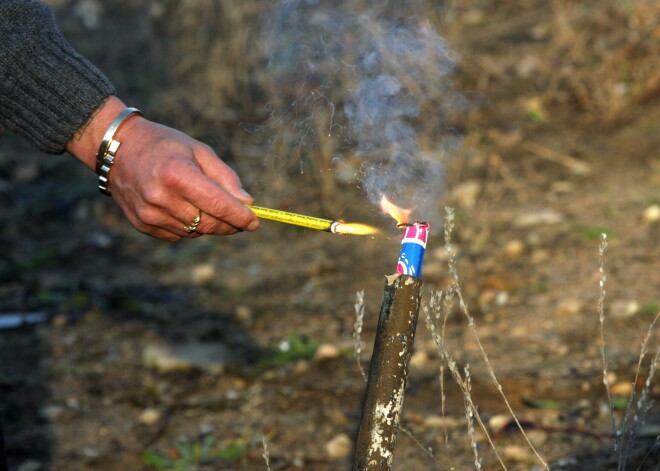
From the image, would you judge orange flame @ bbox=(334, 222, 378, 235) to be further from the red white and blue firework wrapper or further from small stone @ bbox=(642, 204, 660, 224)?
small stone @ bbox=(642, 204, 660, 224)

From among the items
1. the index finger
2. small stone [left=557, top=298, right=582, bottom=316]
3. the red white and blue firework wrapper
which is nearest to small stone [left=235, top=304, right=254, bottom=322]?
small stone [left=557, top=298, right=582, bottom=316]

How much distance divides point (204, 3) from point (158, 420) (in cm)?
374

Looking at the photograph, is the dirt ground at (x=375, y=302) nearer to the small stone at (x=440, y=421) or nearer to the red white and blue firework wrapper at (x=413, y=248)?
the small stone at (x=440, y=421)

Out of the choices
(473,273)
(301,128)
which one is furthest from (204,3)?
(473,273)

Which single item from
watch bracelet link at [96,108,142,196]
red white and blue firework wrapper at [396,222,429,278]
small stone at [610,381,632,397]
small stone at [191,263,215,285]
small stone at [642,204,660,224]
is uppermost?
small stone at [642,204,660,224]

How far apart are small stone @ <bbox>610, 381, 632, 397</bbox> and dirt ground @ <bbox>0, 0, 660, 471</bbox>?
0.02 metres

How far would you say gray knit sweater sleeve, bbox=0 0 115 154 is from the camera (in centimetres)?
192

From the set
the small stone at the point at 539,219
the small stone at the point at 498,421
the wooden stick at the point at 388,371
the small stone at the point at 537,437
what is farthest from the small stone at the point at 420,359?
the wooden stick at the point at 388,371

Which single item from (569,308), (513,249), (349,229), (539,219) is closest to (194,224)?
(349,229)

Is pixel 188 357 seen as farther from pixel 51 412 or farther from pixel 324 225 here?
pixel 324 225

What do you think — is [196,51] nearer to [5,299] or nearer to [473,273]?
[5,299]

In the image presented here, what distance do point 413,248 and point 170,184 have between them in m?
0.54

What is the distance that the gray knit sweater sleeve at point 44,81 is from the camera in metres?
1.92

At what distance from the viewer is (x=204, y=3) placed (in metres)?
6.16
